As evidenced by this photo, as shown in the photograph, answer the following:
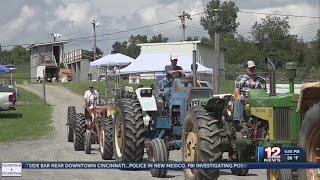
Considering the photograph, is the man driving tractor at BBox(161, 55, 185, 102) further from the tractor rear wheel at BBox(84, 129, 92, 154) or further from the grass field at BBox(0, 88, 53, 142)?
the grass field at BBox(0, 88, 53, 142)

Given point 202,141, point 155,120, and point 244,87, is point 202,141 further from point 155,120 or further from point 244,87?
point 155,120

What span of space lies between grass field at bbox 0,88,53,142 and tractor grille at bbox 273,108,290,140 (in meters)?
13.8

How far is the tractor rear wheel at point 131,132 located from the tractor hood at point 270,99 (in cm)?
384

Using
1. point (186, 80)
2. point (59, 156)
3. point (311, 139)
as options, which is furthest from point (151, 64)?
point (311, 139)

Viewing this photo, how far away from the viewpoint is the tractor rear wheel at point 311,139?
20.9 ft

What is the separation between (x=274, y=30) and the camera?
77.1 meters

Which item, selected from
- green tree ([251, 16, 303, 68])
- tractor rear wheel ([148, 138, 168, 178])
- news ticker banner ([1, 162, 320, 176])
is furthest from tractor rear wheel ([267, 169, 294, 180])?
green tree ([251, 16, 303, 68])

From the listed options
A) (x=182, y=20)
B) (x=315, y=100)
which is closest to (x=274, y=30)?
(x=182, y=20)

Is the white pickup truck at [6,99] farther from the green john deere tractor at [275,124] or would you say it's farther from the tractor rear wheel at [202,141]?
the tractor rear wheel at [202,141]

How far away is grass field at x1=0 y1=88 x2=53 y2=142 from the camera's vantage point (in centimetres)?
2127

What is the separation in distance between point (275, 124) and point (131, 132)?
4.59 meters

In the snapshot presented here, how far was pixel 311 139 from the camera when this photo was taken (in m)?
6.48

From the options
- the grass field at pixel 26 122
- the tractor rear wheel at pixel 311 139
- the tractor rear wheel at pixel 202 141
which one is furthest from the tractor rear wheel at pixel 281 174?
the grass field at pixel 26 122

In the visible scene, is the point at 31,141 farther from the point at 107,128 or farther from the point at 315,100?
the point at 315,100
